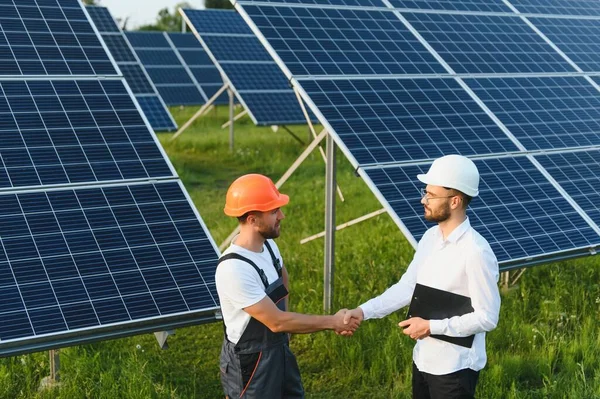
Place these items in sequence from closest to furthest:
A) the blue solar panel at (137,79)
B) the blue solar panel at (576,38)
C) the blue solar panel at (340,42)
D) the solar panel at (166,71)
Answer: the blue solar panel at (340,42) < the blue solar panel at (576,38) < the blue solar panel at (137,79) < the solar panel at (166,71)

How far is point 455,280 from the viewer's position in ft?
14.3

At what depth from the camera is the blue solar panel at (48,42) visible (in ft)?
22.9

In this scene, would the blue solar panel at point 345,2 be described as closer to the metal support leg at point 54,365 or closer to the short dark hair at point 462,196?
the metal support leg at point 54,365

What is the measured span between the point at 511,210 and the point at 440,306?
126 inches

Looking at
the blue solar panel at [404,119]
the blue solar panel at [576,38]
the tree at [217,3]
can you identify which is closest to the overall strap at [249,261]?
the blue solar panel at [404,119]

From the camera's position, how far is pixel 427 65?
9.09m

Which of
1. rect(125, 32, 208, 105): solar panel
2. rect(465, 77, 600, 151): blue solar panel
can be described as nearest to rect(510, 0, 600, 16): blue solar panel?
rect(465, 77, 600, 151): blue solar panel

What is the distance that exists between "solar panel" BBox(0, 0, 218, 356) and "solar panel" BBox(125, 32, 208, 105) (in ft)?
45.6

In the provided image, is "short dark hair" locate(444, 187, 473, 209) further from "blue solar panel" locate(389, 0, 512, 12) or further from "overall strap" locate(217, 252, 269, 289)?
"blue solar panel" locate(389, 0, 512, 12)

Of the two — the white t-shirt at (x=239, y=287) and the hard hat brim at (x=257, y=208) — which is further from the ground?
the hard hat brim at (x=257, y=208)

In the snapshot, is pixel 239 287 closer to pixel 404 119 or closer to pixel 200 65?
pixel 404 119

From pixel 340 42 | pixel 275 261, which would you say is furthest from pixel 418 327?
pixel 340 42

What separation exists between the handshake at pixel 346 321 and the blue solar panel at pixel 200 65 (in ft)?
57.6

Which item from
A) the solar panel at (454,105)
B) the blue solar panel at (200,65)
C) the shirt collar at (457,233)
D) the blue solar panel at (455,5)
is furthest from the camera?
the blue solar panel at (200,65)
